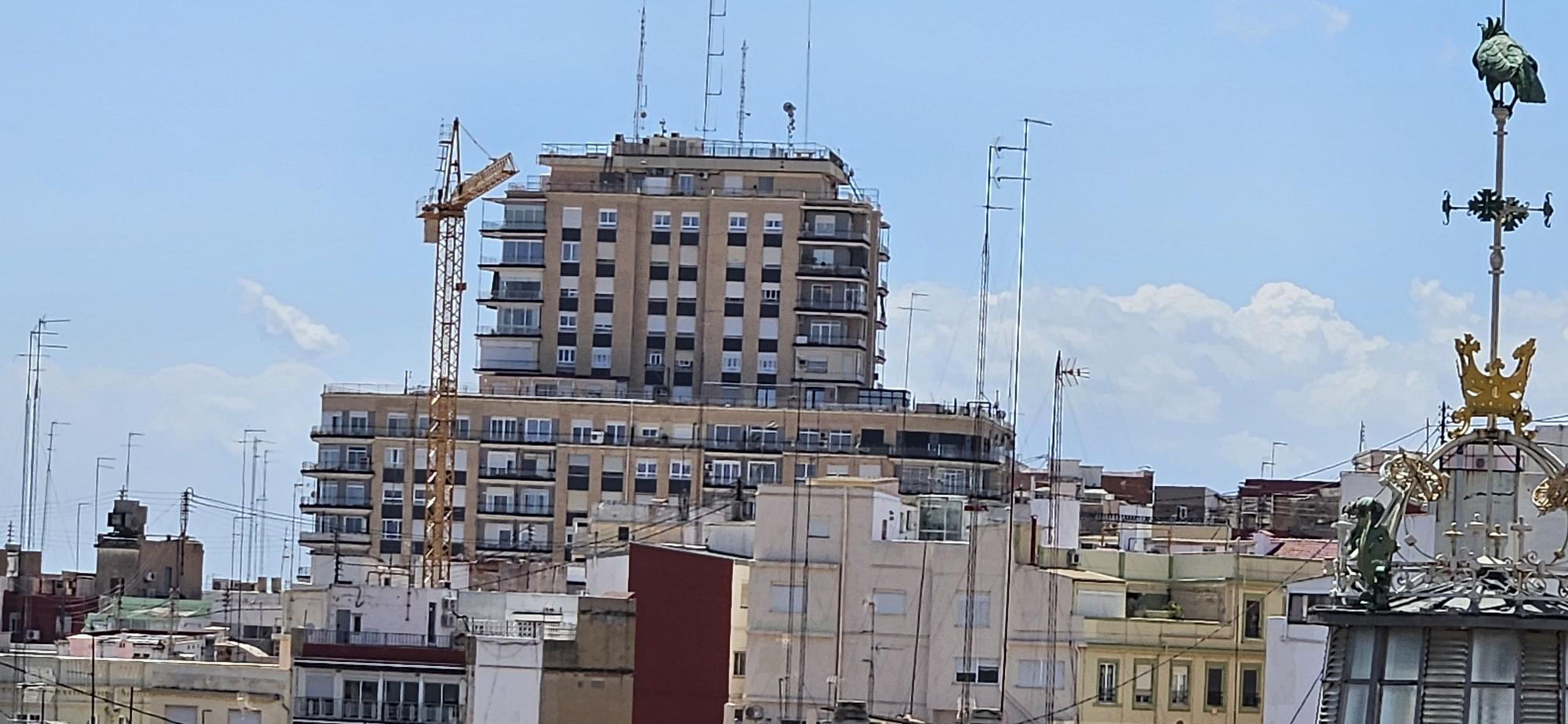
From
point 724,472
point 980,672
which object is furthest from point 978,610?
point 724,472

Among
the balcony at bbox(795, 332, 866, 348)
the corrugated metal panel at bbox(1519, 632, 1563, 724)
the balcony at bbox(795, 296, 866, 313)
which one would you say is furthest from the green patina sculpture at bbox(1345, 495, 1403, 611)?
the balcony at bbox(795, 296, 866, 313)

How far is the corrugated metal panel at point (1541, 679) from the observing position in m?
11.9

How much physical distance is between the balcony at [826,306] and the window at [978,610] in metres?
68.5

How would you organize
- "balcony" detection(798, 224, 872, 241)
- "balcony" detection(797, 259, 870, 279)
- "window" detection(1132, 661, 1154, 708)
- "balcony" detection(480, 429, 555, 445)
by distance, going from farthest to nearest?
"balcony" detection(797, 259, 870, 279) < "balcony" detection(798, 224, 872, 241) < "balcony" detection(480, 429, 555, 445) < "window" detection(1132, 661, 1154, 708)

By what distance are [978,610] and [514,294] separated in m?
71.9

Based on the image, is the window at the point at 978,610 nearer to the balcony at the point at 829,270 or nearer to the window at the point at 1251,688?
the window at the point at 1251,688

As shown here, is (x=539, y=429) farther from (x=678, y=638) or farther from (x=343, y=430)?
(x=678, y=638)

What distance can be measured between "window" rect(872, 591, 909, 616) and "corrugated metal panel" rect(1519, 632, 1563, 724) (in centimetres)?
5467

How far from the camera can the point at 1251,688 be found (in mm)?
62594

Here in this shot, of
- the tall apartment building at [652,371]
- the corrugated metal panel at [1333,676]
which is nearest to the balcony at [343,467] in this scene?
the tall apartment building at [652,371]

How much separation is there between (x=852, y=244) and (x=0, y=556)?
4502 centimetres

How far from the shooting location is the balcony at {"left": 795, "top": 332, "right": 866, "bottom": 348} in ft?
440

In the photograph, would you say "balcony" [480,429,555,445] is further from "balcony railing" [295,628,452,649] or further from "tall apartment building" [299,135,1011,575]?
"balcony railing" [295,628,452,649]

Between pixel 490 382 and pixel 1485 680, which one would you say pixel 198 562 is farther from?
pixel 1485 680
